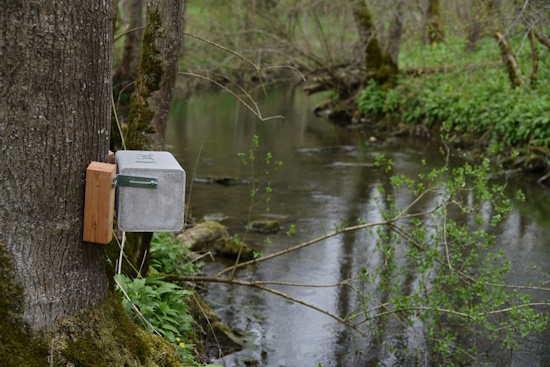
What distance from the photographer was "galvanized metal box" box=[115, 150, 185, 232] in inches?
135

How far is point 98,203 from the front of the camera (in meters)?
3.24

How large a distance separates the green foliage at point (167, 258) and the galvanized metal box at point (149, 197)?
3228 millimetres

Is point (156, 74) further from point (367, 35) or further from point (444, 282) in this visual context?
point (367, 35)

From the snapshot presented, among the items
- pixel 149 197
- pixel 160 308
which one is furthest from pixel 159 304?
pixel 149 197

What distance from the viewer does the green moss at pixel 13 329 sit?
3.21 metres

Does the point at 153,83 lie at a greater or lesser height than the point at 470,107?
lesser

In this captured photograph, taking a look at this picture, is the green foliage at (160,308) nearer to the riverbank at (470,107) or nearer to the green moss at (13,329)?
the green moss at (13,329)

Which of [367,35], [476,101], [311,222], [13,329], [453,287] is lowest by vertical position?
[311,222]

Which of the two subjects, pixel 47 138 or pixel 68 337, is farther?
pixel 68 337

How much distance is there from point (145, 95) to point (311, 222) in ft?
21.3

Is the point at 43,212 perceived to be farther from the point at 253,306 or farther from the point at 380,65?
the point at 380,65

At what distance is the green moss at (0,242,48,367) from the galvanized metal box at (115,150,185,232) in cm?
57

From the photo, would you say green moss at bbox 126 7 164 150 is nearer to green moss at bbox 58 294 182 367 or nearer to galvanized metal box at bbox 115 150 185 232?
green moss at bbox 58 294 182 367

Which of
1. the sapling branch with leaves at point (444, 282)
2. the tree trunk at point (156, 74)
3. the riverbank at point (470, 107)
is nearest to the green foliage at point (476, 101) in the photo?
the riverbank at point (470, 107)
